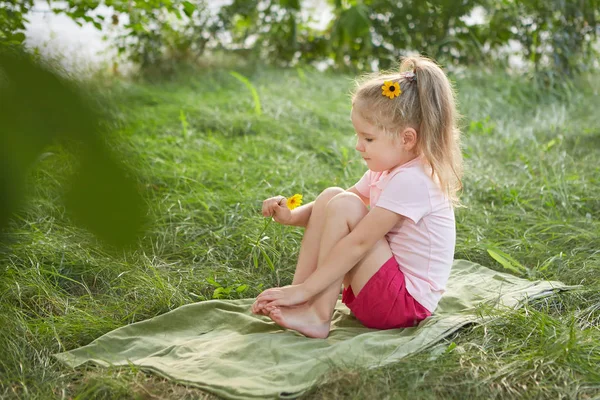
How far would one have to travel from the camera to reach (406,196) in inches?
74.8

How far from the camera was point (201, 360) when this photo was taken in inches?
70.1

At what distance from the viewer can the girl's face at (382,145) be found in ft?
6.40

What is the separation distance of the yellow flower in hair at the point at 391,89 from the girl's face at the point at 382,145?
99 mm

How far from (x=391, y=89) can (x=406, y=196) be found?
0.31 meters

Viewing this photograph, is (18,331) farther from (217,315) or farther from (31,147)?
(31,147)

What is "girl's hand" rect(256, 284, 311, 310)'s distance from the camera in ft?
6.23

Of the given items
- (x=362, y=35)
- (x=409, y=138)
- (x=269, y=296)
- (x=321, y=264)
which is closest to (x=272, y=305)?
(x=269, y=296)

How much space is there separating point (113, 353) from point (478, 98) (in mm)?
4298

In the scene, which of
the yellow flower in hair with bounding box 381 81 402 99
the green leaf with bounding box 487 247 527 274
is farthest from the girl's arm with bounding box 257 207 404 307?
the green leaf with bounding box 487 247 527 274

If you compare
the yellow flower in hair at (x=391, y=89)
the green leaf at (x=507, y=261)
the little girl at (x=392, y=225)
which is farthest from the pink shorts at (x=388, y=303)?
the green leaf at (x=507, y=261)

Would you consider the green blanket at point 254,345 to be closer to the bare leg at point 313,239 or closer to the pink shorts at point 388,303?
the pink shorts at point 388,303

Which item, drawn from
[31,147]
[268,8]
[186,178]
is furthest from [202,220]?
[268,8]

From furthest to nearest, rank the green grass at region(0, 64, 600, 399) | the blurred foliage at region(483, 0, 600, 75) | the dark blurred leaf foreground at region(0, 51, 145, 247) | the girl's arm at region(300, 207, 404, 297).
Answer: the blurred foliage at region(483, 0, 600, 75)
the girl's arm at region(300, 207, 404, 297)
the green grass at region(0, 64, 600, 399)
the dark blurred leaf foreground at region(0, 51, 145, 247)

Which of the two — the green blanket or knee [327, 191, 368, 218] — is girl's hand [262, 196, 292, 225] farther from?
the green blanket
